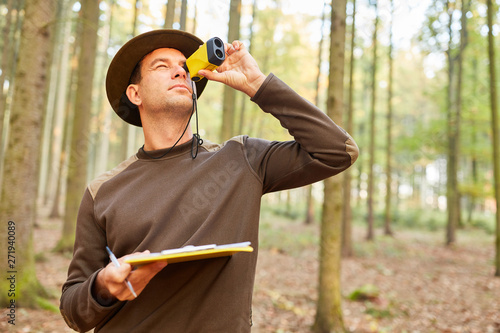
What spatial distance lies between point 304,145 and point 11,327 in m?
4.99

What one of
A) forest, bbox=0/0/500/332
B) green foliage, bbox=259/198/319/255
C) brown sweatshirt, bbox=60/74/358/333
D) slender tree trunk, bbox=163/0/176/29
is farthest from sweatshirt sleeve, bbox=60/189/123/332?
green foliage, bbox=259/198/319/255

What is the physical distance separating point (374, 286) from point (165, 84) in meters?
8.41

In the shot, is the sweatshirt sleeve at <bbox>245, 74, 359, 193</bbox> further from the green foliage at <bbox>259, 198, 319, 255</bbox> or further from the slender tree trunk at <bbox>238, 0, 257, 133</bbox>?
the green foliage at <bbox>259, 198, 319, 255</bbox>

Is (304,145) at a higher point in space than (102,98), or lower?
lower

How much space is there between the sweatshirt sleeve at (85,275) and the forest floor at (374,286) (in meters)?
3.95

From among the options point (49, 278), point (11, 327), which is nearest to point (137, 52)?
point (11, 327)

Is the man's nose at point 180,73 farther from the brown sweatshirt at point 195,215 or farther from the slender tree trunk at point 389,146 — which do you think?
the slender tree trunk at point 389,146

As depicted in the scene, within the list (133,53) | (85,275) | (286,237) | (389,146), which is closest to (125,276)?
(85,275)

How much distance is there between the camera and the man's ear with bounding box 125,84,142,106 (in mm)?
2220

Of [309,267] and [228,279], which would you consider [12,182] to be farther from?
[309,267]

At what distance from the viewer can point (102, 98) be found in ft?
70.3

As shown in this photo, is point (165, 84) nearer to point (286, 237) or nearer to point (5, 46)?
point (5, 46)

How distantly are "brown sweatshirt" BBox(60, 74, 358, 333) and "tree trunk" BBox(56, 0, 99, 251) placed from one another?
7997mm

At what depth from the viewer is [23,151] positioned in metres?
5.20
